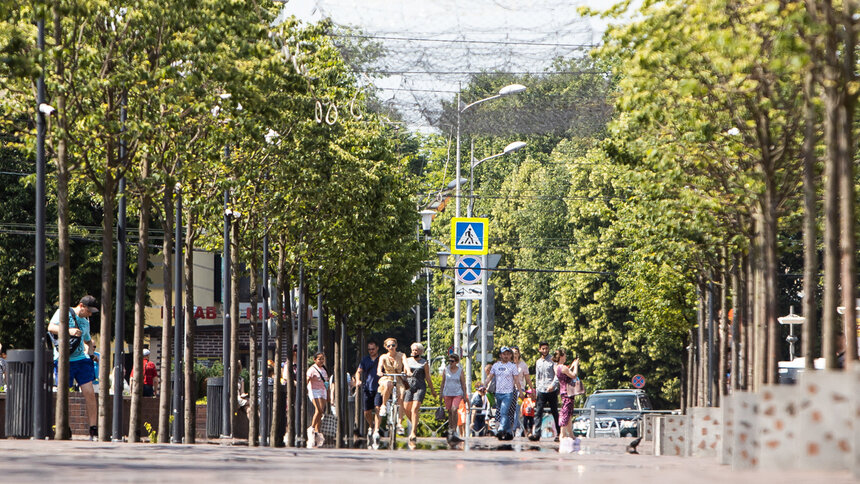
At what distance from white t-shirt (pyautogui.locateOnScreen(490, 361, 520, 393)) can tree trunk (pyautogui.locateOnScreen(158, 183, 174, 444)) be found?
5.86 meters

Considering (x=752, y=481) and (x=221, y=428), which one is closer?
(x=752, y=481)

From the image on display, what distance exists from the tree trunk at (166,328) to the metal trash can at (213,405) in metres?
5.63

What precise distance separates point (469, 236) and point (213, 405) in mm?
11222

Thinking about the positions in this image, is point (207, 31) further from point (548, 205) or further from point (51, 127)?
point (548, 205)

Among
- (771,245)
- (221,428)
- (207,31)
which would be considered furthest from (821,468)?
(221,428)

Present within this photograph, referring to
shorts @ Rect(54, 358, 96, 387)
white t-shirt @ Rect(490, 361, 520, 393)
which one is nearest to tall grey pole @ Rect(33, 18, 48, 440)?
shorts @ Rect(54, 358, 96, 387)

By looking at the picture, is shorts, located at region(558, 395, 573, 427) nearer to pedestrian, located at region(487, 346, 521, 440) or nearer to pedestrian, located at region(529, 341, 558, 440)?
pedestrian, located at region(529, 341, 558, 440)

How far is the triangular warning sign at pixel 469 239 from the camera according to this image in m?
39.6

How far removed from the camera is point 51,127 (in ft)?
62.8

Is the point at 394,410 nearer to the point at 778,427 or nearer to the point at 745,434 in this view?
the point at 745,434

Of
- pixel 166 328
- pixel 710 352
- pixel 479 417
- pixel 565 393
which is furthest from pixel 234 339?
pixel 710 352

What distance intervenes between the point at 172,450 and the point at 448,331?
73.0 meters

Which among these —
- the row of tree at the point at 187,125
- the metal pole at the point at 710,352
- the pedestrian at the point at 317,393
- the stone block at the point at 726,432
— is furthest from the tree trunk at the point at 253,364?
the stone block at the point at 726,432

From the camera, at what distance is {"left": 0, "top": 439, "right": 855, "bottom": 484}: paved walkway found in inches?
405
